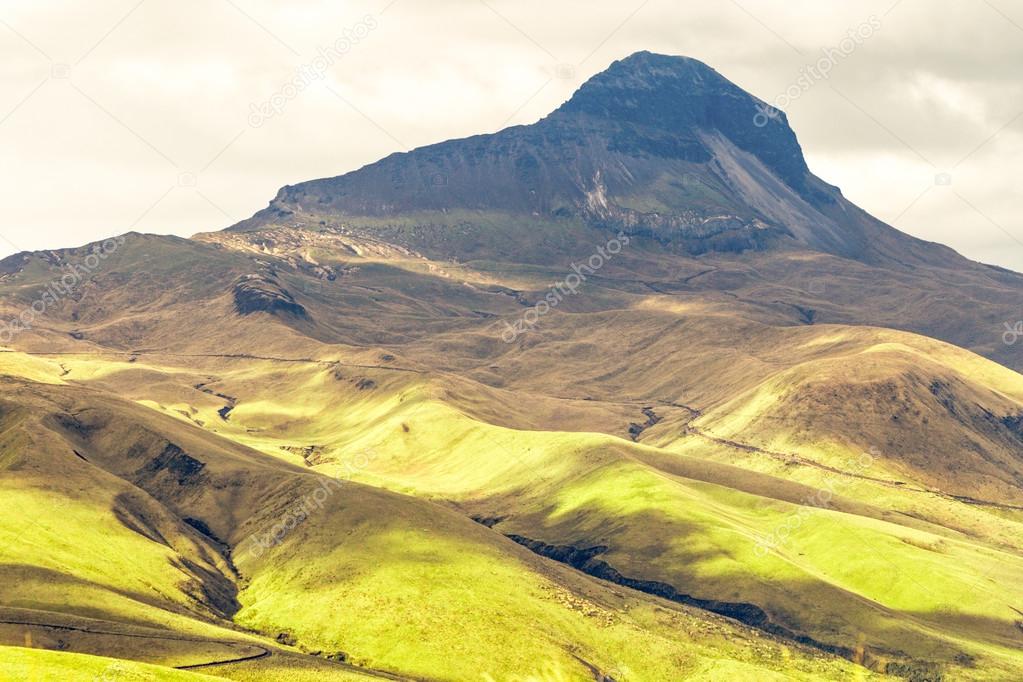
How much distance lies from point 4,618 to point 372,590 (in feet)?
206

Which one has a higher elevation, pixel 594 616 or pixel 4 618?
pixel 594 616

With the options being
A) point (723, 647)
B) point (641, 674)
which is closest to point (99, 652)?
point (641, 674)

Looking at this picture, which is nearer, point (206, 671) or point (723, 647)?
point (206, 671)

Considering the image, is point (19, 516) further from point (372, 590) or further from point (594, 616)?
point (594, 616)

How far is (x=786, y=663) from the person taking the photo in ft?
630

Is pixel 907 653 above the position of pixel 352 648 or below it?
above

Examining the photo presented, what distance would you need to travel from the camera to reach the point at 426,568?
19800 cm

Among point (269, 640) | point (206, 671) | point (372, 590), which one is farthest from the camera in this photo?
point (372, 590)

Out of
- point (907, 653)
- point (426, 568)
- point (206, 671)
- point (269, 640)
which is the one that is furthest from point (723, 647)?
point (206, 671)

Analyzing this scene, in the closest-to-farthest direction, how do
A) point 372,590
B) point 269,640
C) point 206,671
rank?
1. point 206,671
2. point 269,640
3. point 372,590

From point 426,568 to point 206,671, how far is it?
63029 mm

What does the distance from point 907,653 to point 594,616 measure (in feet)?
189

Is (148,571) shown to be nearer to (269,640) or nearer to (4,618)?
(269,640)

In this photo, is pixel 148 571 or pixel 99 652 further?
pixel 148 571
